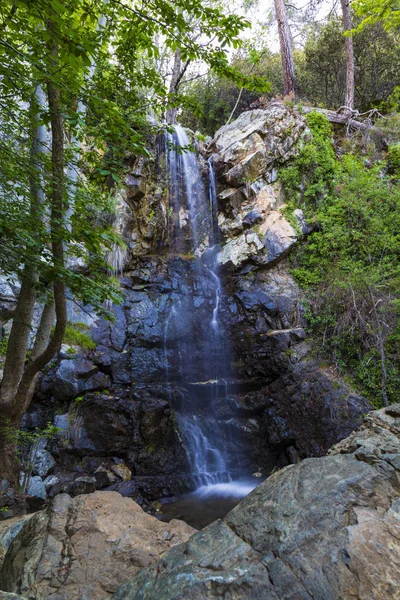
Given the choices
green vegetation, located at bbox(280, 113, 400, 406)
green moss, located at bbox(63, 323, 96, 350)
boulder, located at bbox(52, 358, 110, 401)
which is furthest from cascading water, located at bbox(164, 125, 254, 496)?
green vegetation, located at bbox(280, 113, 400, 406)

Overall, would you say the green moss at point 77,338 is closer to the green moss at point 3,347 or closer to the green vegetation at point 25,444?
the green moss at point 3,347

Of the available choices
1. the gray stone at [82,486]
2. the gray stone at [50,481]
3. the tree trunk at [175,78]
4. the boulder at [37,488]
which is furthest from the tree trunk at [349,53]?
the boulder at [37,488]

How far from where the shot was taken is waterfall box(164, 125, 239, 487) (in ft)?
26.3

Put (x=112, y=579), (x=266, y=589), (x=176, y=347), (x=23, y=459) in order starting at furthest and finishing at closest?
(x=176, y=347) < (x=23, y=459) < (x=112, y=579) < (x=266, y=589)

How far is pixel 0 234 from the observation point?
266 cm

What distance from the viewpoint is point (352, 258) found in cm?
991

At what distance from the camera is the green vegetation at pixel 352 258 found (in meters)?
7.84

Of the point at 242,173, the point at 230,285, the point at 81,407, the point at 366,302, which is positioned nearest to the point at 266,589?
the point at 81,407

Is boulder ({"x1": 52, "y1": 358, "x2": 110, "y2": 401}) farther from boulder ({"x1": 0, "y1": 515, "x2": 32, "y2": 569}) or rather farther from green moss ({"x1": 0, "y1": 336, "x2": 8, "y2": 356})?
boulder ({"x1": 0, "y1": 515, "x2": 32, "y2": 569})

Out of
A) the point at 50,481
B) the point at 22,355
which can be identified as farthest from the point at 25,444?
the point at 22,355

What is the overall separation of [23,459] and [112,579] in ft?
16.9

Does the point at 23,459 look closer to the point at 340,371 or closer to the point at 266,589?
the point at 266,589

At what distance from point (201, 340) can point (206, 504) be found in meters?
4.54

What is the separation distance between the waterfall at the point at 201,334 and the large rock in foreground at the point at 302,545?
4700 mm
